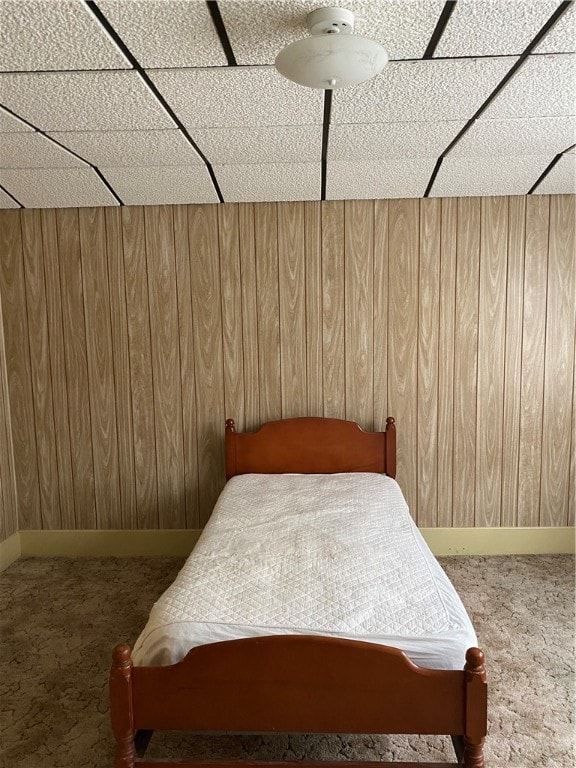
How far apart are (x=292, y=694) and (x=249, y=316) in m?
2.19

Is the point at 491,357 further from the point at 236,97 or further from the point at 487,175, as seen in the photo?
the point at 236,97

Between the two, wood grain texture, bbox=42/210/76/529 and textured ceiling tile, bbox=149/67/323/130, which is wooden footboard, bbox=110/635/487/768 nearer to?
textured ceiling tile, bbox=149/67/323/130

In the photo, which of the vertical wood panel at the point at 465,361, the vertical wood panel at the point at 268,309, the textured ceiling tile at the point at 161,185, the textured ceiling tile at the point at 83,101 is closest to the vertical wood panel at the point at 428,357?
the vertical wood panel at the point at 465,361

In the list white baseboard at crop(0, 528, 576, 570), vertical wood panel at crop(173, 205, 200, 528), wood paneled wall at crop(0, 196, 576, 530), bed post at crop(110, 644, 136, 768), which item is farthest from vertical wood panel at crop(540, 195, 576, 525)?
bed post at crop(110, 644, 136, 768)

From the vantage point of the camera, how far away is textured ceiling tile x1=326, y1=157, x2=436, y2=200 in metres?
2.79

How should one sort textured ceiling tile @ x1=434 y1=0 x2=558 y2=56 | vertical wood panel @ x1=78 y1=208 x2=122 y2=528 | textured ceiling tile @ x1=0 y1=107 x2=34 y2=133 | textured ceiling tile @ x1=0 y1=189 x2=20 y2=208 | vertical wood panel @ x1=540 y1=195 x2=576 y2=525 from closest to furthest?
textured ceiling tile @ x1=434 y1=0 x2=558 y2=56 → textured ceiling tile @ x1=0 y1=107 x2=34 y2=133 → textured ceiling tile @ x1=0 y1=189 x2=20 y2=208 → vertical wood panel @ x1=540 y1=195 x2=576 y2=525 → vertical wood panel @ x1=78 y1=208 x2=122 y2=528

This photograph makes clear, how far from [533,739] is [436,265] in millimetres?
2322

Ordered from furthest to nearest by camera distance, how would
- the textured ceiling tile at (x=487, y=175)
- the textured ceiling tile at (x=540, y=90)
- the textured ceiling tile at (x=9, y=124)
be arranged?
the textured ceiling tile at (x=487, y=175)
the textured ceiling tile at (x=9, y=124)
the textured ceiling tile at (x=540, y=90)

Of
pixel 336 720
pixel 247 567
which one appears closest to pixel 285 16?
pixel 247 567

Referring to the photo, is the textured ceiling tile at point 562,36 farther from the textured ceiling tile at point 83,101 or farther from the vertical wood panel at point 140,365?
the vertical wood panel at point 140,365

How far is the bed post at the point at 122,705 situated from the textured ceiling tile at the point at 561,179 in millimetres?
2849

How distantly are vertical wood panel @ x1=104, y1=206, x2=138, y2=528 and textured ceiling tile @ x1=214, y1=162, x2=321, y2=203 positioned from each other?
2.32 feet

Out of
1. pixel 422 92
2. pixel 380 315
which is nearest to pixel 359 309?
pixel 380 315

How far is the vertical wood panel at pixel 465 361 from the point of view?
3.21 m
